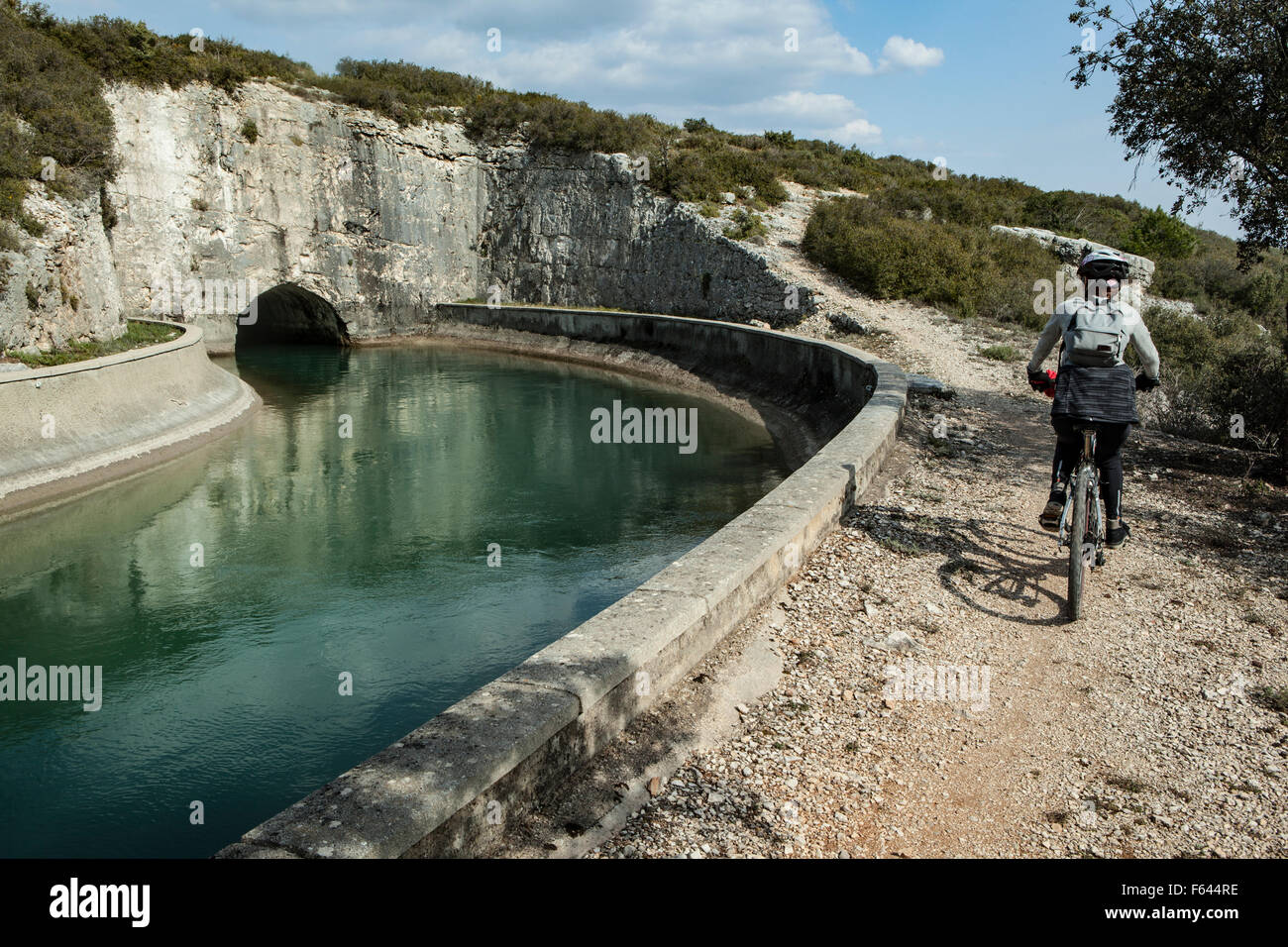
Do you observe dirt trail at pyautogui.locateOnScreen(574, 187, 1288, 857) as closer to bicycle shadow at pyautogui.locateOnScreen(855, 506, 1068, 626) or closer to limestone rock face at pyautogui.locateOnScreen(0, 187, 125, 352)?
bicycle shadow at pyautogui.locateOnScreen(855, 506, 1068, 626)

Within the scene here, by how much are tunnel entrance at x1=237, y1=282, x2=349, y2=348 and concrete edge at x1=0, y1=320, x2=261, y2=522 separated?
1567 centimetres

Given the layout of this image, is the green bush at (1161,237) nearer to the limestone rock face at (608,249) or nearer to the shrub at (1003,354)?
the limestone rock face at (608,249)

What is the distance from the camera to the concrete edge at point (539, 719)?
2906 millimetres

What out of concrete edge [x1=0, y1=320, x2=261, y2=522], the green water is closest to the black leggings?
the green water

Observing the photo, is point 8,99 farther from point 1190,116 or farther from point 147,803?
point 1190,116

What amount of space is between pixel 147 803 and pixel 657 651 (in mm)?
3775

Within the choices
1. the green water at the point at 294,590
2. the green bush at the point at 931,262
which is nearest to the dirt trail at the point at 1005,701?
the green water at the point at 294,590

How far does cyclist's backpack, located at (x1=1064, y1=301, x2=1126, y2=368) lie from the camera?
541 cm

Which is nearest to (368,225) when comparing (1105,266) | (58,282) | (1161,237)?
(58,282)

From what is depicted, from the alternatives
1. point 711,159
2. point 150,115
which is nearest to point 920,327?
point 711,159

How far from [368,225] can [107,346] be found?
17.7 m

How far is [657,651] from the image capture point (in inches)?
167

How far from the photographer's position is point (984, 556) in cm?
643
